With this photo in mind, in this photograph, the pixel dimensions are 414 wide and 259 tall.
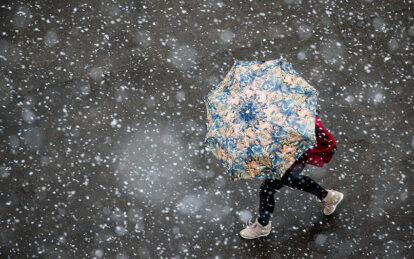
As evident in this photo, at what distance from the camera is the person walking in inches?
125


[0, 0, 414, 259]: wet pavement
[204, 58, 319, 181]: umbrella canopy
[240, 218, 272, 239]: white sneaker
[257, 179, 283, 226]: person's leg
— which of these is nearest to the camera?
[204, 58, 319, 181]: umbrella canopy

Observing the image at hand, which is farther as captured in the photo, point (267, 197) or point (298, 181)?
A: point (267, 197)

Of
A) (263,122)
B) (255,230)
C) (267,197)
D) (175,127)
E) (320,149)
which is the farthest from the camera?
(175,127)

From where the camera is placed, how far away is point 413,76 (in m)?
4.80

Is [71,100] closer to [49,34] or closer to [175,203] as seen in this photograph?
[49,34]

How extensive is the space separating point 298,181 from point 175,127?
5.00 ft

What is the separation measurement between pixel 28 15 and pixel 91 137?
170 centimetres

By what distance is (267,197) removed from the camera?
3.50 meters

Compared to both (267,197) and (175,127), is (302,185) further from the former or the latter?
(175,127)

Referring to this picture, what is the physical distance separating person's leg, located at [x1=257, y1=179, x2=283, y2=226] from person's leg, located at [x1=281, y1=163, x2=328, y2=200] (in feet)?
0.27

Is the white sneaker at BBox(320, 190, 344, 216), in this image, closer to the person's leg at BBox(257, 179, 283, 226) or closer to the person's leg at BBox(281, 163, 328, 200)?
the person's leg at BBox(281, 163, 328, 200)

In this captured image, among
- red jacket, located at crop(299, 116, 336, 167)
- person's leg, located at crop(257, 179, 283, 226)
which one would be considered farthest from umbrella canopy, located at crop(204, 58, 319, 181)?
person's leg, located at crop(257, 179, 283, 226)

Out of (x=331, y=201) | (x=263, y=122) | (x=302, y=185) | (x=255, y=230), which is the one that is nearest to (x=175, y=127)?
(x=255, y=230)

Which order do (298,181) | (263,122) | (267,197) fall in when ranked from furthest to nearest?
(267,197) → (298,181) → (263,122)
